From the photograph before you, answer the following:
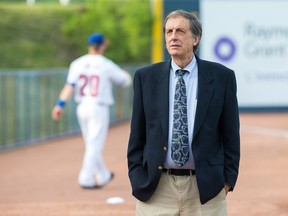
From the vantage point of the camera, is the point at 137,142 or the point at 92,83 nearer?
the point at 137,142

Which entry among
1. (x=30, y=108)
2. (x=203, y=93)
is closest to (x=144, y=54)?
(x=30, y=108)

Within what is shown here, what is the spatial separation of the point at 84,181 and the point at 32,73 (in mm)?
7100

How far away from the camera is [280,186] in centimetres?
1115

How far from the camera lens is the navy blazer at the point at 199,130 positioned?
16.2 ft

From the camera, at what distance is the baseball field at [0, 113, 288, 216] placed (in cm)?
948

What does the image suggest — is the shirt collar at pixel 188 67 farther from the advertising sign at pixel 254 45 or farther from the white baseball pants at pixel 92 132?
the advertising sign at pixel 254 45

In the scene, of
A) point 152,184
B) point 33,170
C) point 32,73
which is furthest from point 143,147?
point 32,73

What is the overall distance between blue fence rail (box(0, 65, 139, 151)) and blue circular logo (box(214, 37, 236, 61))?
20.2 ft

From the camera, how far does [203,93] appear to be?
4992 mm

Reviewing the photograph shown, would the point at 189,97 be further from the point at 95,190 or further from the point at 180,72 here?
the point at 95,190

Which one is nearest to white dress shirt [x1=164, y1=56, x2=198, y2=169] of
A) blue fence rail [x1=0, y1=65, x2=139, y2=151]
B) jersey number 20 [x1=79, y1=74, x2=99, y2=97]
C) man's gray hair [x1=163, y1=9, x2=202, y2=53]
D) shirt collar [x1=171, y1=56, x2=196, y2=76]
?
shirt collar [x1=171, y1=56, x2=196, y2=76]

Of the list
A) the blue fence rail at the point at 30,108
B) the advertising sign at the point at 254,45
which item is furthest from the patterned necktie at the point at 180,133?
the advertising sign at the point at 254,45

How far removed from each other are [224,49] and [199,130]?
65.7 feet

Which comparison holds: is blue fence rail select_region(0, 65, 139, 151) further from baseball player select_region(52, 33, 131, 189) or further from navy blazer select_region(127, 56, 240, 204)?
navy blazer select_region(127, 56, 240, 204)
